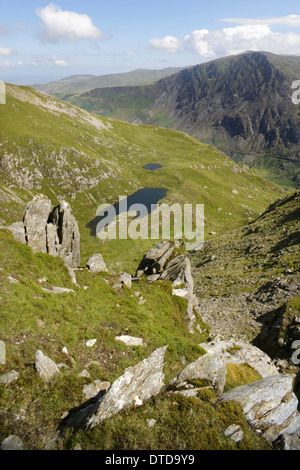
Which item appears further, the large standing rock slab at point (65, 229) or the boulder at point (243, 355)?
the large standing rock slab at point (65, 229)

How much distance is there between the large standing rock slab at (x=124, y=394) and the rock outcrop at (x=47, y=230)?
21994 millimetres

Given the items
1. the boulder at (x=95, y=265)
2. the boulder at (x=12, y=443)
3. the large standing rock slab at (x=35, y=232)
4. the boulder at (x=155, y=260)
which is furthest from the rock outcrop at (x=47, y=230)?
the boulder at (x=12, y=443)

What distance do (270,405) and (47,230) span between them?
114ft

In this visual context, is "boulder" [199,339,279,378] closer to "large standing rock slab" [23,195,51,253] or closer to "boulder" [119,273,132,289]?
"boulder" [119,273,132,289]

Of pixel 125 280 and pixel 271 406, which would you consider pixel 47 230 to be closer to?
pixel 125 280

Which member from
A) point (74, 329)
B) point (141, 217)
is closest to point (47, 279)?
point (74, 329)

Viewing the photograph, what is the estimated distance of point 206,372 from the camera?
51.0ft

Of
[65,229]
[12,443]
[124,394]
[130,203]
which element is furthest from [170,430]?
[130,203]

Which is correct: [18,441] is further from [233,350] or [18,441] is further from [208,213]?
[208,213]

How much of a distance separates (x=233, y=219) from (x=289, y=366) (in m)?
157

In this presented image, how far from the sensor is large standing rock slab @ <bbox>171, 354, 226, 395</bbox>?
14.9 m

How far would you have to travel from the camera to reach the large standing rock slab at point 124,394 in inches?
442

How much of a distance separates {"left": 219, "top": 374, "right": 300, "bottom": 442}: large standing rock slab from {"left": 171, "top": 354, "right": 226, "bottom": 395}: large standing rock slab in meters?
1.20

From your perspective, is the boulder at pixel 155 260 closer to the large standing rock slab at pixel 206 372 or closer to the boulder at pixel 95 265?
the boulder at pixel 95 265
